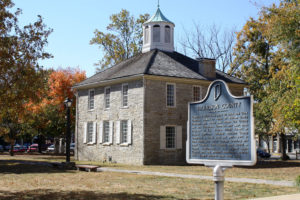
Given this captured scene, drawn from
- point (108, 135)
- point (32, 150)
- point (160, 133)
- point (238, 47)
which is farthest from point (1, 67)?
point (32, 150)

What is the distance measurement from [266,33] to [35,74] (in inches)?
540

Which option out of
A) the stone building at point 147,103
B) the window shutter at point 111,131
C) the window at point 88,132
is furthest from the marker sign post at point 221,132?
the window at point 88,132

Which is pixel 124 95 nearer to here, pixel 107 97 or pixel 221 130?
pixel 107 97

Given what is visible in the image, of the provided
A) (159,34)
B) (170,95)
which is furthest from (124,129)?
(159,34)

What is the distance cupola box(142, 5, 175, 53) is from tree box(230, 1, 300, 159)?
24.6ft

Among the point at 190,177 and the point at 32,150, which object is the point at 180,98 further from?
the point at 32,150

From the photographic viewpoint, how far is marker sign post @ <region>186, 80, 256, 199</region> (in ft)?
23.4

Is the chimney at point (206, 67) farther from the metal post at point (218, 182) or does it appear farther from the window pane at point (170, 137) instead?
the metal post at point (218, 182)

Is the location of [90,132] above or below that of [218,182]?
above

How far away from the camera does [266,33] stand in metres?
21.5

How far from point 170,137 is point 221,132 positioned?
21.1 metres

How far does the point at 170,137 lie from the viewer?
1123 inches

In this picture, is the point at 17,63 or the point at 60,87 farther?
the point at 60,87

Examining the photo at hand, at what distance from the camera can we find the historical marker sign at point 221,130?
23.4ft
